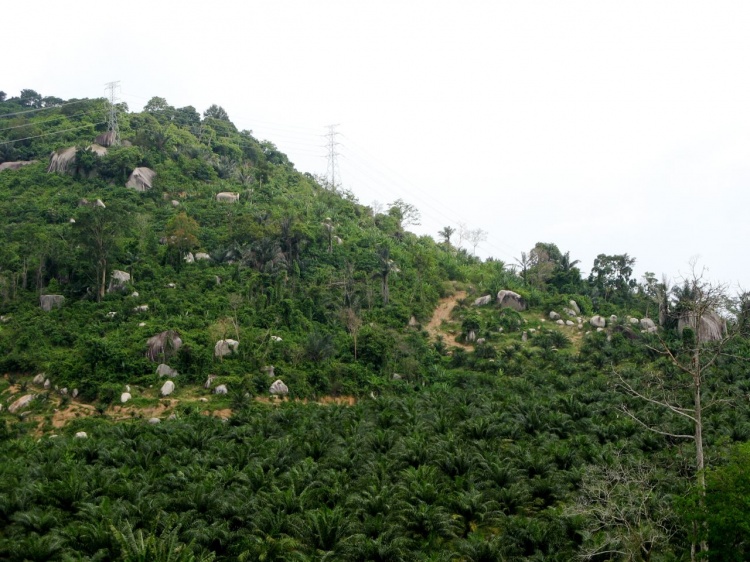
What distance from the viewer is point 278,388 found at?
118 ft

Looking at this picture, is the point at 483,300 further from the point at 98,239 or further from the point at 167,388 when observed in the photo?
the point at 98,239

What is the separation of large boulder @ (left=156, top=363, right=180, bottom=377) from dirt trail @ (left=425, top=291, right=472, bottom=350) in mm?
22286

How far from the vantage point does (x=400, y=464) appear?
23.1m

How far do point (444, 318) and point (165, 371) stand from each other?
2709cm

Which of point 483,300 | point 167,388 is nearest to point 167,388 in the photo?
point 167,388

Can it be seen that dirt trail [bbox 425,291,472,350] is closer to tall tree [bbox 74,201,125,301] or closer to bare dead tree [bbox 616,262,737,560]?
bare dead tree [bbox 616,262,737,560]

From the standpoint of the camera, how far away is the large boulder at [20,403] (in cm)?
3234

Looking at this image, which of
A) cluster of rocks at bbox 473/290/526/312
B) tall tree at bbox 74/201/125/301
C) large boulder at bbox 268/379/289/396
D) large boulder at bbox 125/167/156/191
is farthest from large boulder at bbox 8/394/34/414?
cluster of rocks at bbox 473/290/526/312

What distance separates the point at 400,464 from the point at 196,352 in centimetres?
1878

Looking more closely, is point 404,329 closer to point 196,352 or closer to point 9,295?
point 196,352

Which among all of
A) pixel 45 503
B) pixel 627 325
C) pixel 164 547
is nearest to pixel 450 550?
pixel 164 547

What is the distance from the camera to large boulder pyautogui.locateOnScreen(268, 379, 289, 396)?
3575cm

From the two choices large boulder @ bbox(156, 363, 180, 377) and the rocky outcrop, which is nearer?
the rocky outcrop

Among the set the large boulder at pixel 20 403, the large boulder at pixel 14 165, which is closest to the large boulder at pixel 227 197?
the large boulder at pixel 14 165
